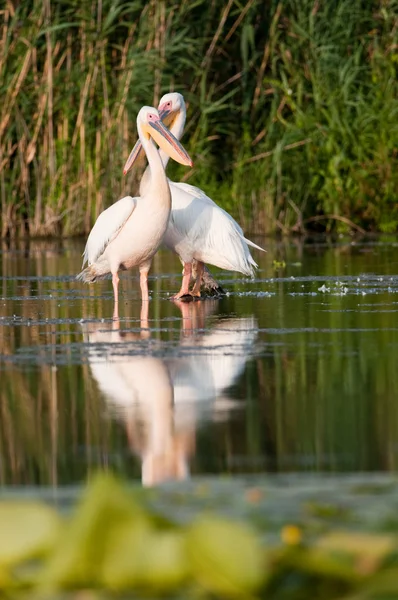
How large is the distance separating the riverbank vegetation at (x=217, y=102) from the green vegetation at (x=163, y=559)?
12.3 metres

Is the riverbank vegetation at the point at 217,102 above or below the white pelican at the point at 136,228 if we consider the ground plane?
above

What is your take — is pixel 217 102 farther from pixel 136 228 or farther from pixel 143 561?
pixel 143 561

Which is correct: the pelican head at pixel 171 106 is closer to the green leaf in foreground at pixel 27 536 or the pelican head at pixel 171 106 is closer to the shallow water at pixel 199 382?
the shallow water at pixel 199 382

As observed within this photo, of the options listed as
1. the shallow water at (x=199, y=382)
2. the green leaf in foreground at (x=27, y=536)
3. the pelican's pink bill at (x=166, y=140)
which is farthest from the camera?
the pelican's pink bill at (x=166, y=140)

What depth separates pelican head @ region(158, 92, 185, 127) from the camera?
11141 millimetres

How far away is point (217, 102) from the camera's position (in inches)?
609

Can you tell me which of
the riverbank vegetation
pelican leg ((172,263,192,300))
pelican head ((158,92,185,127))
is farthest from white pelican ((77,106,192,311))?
the riverbank vegetation

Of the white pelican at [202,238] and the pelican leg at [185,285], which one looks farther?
the white pelican at [202,238]

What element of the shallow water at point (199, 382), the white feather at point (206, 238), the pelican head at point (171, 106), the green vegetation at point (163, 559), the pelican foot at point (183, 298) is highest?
the pelican head at point (171, 106)

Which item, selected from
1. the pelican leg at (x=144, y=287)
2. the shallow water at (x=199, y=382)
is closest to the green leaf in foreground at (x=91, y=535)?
the shallow water at (x=199, y=382)

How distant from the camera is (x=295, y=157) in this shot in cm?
1627

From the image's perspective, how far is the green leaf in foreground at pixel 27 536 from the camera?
8.98 ft

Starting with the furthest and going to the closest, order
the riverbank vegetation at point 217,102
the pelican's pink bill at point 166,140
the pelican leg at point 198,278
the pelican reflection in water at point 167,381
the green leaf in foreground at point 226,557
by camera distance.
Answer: the riverbank vegetation at point 217,102
the pelican's pink bill at point 166,140
the pelican leg at point 198,278
the pelican reflection in water at point 167,381
the green leaf in foreground at point 226,557

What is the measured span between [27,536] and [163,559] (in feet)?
0.95
